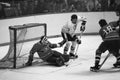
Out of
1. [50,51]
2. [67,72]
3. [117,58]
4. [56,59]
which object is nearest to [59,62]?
[56,59]

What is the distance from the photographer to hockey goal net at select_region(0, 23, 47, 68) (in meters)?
6.88

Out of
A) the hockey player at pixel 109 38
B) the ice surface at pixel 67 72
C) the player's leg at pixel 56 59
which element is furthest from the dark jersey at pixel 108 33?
the player's leg at pixel 56 59

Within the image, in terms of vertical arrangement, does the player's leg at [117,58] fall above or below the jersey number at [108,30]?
below

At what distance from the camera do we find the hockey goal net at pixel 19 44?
688 centimetres

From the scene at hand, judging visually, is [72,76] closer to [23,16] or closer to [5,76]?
[5,76]

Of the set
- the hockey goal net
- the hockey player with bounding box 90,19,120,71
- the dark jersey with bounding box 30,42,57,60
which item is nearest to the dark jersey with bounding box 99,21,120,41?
the hockey player with bounding box 90,19,120,71

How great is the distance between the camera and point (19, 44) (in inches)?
277

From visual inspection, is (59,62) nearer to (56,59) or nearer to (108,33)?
(56,59)

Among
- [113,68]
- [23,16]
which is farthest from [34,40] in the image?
[23,16]

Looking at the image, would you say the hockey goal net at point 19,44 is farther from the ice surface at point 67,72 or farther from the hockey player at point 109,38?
the hockey player at point 109,38

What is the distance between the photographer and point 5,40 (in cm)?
952

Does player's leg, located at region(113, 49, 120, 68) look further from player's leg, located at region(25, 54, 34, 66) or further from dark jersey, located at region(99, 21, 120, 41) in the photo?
player's leg, located at region(25, 54, 34, 66)

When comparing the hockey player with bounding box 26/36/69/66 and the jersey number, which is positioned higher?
the jersey number

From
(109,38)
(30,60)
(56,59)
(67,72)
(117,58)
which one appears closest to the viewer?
(109,38)
